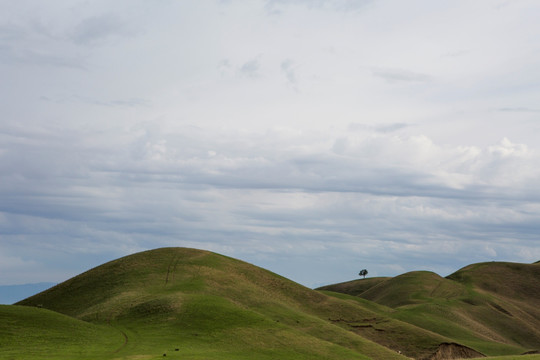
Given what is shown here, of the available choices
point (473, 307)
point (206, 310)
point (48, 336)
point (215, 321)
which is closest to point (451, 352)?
point (215, 321)

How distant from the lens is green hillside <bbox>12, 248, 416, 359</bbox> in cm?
6153

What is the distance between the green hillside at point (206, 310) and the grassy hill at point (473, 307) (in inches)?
1257

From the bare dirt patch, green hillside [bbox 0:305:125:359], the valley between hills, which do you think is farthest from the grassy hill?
green hillside [bbox 0:305:125:359]

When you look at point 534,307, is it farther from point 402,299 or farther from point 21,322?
point 21,322

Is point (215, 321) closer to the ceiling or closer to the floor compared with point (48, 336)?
closer to the ceiling

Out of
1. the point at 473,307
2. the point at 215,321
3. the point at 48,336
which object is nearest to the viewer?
the point at 48,336

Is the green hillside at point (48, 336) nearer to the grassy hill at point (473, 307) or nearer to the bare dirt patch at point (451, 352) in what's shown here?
the bare dirt patch at point (451, 352)

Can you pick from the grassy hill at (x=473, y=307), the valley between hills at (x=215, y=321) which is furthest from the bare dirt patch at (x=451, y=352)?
the grassy hill at (x=473, y=307)

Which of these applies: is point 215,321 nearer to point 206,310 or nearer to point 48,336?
point 206,310

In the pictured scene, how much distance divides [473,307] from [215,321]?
11034cm

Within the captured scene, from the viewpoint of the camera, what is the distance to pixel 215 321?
70250mm

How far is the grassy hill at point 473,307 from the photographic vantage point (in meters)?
124

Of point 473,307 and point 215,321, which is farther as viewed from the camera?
point 473,307

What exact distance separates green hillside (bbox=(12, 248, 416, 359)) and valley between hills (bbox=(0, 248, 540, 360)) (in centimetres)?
19
